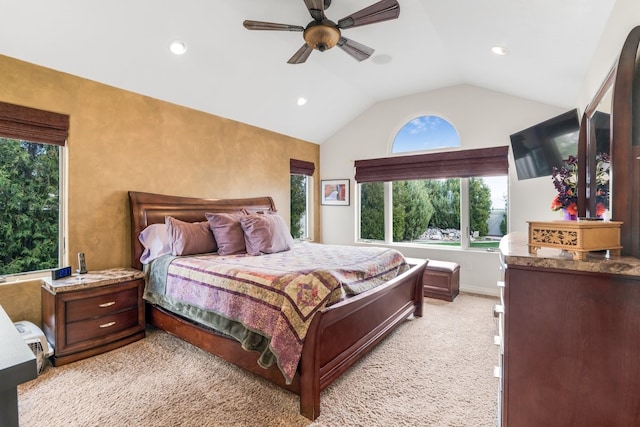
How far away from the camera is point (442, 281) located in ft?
13.8

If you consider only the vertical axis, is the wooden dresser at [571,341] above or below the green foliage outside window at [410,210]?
below

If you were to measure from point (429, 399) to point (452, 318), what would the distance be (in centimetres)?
164

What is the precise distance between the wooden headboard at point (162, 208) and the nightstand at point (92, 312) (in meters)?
0.43

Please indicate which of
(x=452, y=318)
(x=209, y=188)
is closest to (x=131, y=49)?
(x=209, y=188)

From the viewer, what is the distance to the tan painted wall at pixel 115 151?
9.33 feet

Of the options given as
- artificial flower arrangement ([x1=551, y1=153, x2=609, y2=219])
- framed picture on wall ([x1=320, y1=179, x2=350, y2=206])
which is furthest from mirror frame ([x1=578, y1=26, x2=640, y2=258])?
framed picture on wall ([x1=320, y1=179, x2=350, y2=206])

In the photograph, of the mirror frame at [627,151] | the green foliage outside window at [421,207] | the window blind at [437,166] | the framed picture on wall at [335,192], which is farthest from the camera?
the framed picture on wall at [335,192]

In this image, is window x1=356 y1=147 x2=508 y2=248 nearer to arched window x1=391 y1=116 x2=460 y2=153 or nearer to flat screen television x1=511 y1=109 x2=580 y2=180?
arched window x1=391 y1=116 x2=460 y2=153

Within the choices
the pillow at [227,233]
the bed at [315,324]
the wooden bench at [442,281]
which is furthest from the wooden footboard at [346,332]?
the pillow at [227,233]

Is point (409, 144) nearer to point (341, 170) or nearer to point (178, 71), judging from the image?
point (341, 170)

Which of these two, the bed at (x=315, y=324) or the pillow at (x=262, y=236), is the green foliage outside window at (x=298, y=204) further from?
the pillow at (x=262, y=236)

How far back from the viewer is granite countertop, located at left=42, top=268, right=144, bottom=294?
99.7 inches

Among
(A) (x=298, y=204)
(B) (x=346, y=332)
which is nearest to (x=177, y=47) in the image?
(B) (x=346, y=332)

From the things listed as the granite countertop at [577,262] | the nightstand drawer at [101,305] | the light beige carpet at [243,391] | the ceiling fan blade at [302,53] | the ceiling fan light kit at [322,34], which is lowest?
the light beige carpet at [243,391]
